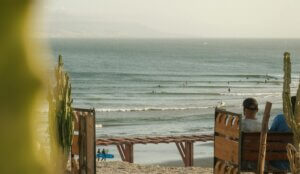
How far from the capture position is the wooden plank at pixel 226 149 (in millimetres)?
6523

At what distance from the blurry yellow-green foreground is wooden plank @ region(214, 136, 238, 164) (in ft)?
20.3

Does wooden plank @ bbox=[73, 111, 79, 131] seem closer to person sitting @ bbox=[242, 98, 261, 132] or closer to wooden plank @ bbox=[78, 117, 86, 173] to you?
wooden plank @ bbox=[78, 117, 86, 173]

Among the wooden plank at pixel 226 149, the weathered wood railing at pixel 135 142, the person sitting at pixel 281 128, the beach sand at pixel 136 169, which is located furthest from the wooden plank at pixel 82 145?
the weathered wood railing at pixel 135 142

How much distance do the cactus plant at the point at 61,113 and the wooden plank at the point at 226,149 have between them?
1.63 m

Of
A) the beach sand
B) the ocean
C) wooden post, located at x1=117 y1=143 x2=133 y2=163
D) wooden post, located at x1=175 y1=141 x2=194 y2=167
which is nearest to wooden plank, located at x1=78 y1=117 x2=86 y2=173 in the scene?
the beach sand

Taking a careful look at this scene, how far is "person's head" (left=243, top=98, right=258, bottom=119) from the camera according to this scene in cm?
686

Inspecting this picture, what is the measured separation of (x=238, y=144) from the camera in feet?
21.1

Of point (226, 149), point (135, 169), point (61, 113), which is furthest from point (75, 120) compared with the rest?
point (135, 169)

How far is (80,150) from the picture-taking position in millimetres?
7824

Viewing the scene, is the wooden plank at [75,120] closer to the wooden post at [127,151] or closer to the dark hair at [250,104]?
the dark hair at [250,104]

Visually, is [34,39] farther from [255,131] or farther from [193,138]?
[193,138]

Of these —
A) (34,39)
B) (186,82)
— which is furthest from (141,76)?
(34,39)

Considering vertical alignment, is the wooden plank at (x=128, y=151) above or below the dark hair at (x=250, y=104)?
below

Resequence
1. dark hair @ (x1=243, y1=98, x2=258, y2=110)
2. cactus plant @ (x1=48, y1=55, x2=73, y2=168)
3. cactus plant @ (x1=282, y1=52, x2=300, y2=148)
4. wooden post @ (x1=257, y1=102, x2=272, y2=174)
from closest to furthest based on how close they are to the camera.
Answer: cactus plant @ (x1=282, y1=52, x2=300, y2=148), wooden post @ (x1=257, y1=102, x2=272, y2=174), dark hair @ (x1=243, y1=98, x2=258, y2=110), cactus plant @ (x1=48, y1=55, x2=73, y2=168)
